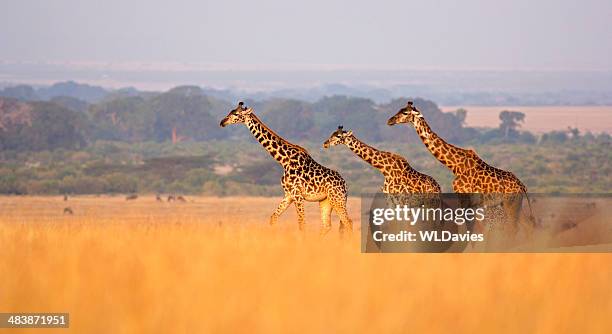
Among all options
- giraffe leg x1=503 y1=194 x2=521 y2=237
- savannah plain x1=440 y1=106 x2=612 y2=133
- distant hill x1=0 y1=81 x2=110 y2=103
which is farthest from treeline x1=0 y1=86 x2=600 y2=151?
giraffe leg x1=503 y1=194 x2=521 y2=237

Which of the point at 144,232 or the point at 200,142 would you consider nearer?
the point at 144,232

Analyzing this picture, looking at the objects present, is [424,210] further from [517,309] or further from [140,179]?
[140,179]

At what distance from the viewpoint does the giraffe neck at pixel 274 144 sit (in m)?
13.6

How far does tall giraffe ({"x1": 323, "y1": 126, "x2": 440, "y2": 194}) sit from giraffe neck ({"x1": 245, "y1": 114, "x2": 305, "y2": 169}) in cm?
64

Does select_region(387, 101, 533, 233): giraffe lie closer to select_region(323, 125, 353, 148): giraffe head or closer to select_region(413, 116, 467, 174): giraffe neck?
select_region(413, 116, 467, 174): giraffe neck

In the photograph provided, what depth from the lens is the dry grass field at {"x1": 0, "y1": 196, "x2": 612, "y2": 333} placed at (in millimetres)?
8016

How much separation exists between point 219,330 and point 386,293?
1656mm

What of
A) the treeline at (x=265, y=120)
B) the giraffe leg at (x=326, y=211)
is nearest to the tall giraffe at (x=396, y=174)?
the giraffe leg at (x=326, y=211)

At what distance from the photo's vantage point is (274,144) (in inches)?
542

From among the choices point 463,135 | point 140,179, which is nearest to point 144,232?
point 140,179

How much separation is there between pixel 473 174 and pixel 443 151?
1.48ft

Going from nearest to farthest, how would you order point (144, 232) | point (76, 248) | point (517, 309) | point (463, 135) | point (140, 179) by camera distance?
point (517, 309)
point (76, 248)
point (144, 232)
point (140, 179)
point (463, 135)

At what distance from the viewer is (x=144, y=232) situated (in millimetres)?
13031

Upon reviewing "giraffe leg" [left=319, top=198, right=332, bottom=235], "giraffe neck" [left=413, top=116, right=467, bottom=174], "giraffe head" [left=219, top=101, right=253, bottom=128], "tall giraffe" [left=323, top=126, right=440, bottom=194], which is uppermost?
"giraffe head" [left=219, top=101, right=253, bottom=128]
